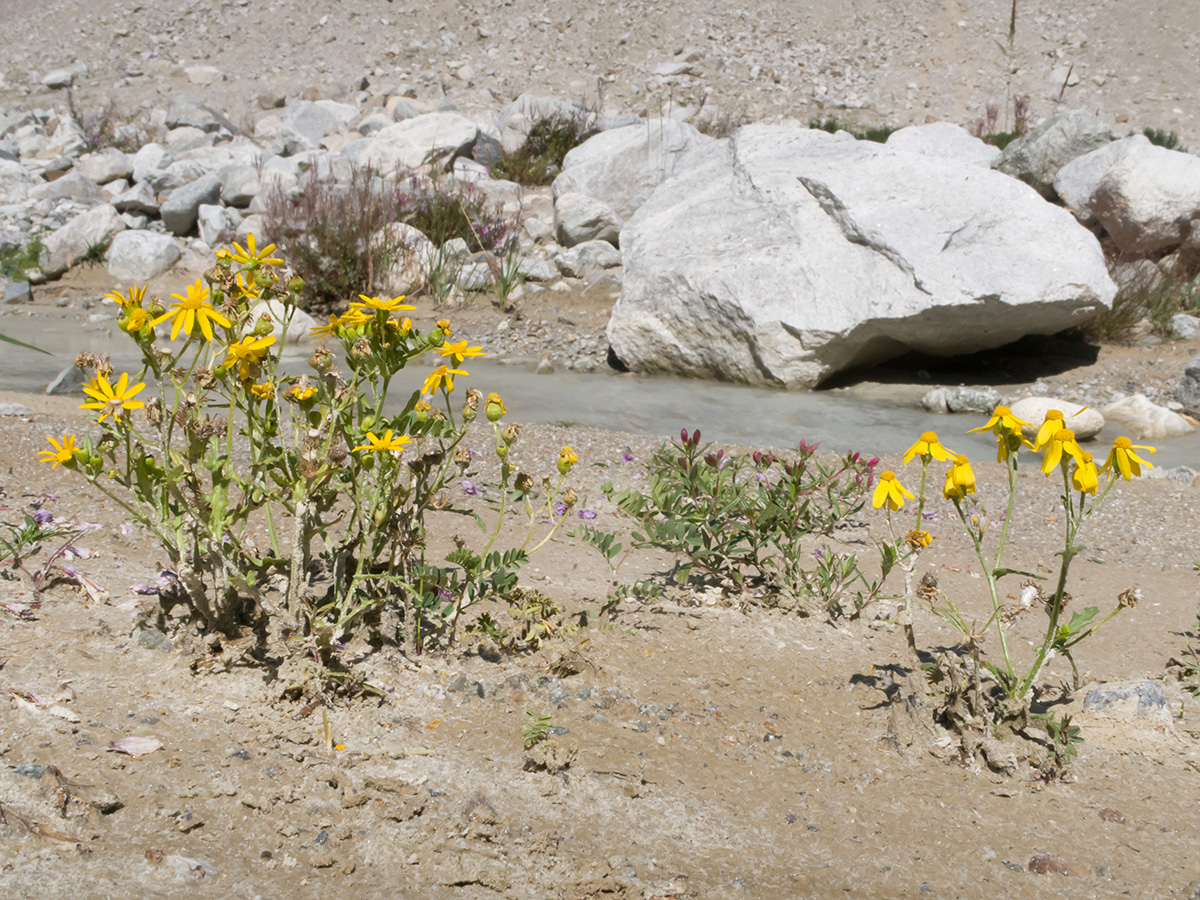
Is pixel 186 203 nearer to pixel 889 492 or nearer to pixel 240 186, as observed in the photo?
pixel 240 186

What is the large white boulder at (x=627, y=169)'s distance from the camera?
10.6 meters

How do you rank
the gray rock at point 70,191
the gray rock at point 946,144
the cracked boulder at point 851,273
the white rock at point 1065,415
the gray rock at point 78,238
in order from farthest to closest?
1. the gray rock at point 946,144
2. the gray rock at point 70,191
3. the gray rock at point 78,238
4. the cracked boulder at point 851,273
5. the white rock at point 1065,415

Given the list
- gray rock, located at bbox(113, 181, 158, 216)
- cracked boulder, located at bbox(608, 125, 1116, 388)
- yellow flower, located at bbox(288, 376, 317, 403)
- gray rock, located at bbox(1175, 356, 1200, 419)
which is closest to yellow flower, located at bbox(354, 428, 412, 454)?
yellow flower, located at bbox(288, 376, 317, 403)

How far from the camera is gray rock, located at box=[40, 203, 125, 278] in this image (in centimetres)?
939

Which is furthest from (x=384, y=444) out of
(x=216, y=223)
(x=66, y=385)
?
(x=216, y=223)

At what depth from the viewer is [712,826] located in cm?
172

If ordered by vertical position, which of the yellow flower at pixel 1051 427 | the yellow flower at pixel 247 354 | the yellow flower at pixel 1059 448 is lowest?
the yellow flower at pixel 1059 448

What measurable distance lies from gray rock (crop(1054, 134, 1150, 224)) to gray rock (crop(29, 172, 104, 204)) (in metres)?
10.6

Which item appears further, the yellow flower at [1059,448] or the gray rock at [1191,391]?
the gray rock at [1191,391]

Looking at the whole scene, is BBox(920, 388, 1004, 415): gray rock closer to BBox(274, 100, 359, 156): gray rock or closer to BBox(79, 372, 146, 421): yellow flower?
BBox(79, 372, 146, 421): yellow flower

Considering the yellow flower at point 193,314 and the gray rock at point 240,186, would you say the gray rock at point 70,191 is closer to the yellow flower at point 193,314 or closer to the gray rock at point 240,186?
the gray rock at point 240,186

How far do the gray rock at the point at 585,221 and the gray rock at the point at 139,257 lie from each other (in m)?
3.86

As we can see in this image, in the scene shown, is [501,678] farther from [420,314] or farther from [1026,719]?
[420,314]

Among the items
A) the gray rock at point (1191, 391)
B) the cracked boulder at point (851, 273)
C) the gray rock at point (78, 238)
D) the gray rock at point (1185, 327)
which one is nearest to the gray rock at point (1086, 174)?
the gray rock at point (1185, 327)
